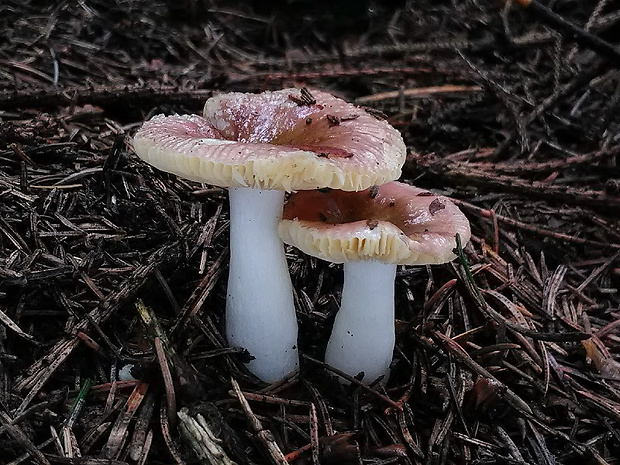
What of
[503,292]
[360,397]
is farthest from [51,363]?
[503,292]

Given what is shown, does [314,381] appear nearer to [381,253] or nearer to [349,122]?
[381,253]

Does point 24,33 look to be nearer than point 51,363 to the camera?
No

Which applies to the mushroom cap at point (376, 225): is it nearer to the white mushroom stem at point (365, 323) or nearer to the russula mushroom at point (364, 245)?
the russula mushroom at point (364, 245)

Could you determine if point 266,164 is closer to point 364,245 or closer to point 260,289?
Answer: point 364,245

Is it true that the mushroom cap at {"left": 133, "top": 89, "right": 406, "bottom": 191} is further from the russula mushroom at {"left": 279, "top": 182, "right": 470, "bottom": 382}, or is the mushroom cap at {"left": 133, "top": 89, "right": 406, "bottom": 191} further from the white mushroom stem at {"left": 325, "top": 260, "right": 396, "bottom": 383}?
the white mushroom stem at {"left": 325, "top": 260, "right": 396, "bottom": 383}

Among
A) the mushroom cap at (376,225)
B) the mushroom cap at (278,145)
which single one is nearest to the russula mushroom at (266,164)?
the mushroom cap at (278,145)

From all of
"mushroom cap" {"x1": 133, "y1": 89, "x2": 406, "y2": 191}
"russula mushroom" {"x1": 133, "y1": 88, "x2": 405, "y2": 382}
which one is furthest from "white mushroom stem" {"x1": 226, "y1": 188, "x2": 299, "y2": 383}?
"mushroom cap" {"x1": 133, "y1": 89, "x2": 406, "y2": 191}

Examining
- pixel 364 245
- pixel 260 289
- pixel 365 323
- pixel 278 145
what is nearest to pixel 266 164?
pixel 278 145
